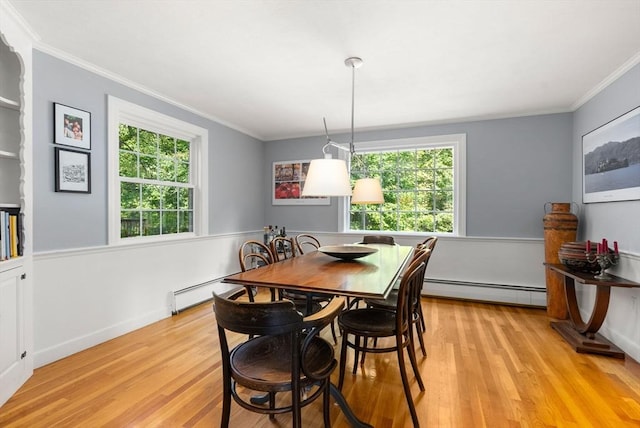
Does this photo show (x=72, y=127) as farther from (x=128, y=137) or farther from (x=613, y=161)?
(x=613, y=161)

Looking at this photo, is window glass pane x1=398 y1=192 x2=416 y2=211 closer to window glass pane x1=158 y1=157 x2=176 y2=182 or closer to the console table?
the console table

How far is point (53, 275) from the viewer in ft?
8.09

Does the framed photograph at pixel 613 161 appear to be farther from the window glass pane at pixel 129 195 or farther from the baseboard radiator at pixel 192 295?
the window glass pane at pixel 129 195

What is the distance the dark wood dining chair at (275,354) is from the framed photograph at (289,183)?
3561 millimetres

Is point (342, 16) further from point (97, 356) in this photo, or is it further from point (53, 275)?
point (97, 356)

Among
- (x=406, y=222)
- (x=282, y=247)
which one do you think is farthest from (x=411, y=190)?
(x=282, y=247)

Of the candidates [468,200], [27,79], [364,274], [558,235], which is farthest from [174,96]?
[558,235]

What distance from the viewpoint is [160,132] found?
352 cm

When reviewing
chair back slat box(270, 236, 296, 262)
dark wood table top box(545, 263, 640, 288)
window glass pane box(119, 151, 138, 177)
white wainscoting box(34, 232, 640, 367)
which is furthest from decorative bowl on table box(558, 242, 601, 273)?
window glass pane box(119, 151, 138, 177)

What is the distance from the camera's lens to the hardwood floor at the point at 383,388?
1.79 m

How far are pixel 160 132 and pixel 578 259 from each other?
4.38 metres

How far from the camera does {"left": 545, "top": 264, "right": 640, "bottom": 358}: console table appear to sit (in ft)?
8.35

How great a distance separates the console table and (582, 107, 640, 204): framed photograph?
2.38ft

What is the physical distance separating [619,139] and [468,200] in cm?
163
